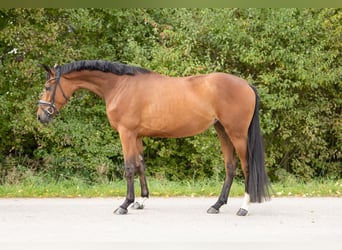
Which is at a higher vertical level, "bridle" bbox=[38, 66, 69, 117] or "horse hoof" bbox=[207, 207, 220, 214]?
"bridle" bbox=[38, 66, 69, 117]

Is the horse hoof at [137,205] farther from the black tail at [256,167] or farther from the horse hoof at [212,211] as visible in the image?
the black tail at [256,167]

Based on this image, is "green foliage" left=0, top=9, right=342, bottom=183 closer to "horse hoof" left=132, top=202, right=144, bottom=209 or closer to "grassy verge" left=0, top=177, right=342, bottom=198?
"grassy verge" left=0, top=177, right=342, bottom=198

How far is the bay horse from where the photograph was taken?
7691 millimetres

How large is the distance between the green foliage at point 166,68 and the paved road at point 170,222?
4.27m

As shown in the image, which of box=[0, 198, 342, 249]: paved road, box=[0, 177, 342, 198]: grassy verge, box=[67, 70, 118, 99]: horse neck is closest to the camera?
box=[0, 198, 342, 249]: paved road

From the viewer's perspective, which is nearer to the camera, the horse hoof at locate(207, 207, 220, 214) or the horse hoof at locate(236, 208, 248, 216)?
the horse hoof at locate(236, 208, 248, 216)

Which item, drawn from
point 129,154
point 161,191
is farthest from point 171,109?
point 161,191

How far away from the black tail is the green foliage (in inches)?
212

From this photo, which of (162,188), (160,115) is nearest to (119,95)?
(160,115)

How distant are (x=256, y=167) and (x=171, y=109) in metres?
1.36

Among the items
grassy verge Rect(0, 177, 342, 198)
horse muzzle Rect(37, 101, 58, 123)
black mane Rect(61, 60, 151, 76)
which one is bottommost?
grassy verge Rect(0, 177, 342, 198)

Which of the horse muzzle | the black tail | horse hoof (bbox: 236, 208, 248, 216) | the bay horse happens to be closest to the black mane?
the bay horse

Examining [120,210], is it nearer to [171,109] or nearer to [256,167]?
[171,109]

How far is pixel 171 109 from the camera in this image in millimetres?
7910
